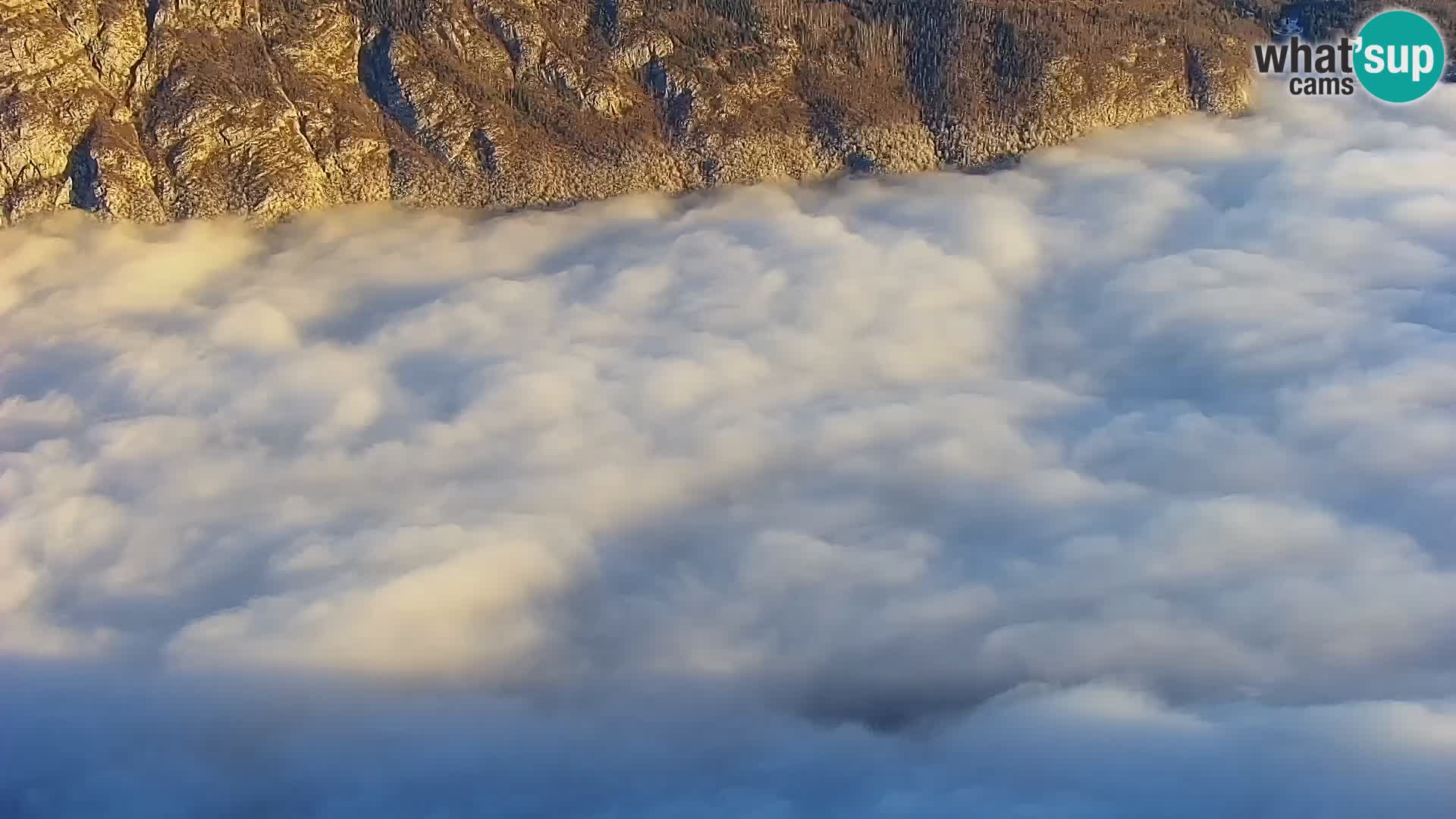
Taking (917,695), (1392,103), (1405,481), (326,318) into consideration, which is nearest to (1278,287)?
(1405,481)

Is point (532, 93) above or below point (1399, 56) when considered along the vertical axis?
below

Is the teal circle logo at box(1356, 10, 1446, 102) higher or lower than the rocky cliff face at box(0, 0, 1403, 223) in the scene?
higher

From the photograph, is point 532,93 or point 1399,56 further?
point 1399,56

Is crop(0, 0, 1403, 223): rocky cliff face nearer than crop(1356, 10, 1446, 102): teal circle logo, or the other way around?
crop(0, 0, 1403, 223): rocky cliff face

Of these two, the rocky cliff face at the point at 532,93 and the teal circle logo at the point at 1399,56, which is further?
the teal circle logo at the point at 1399,56
